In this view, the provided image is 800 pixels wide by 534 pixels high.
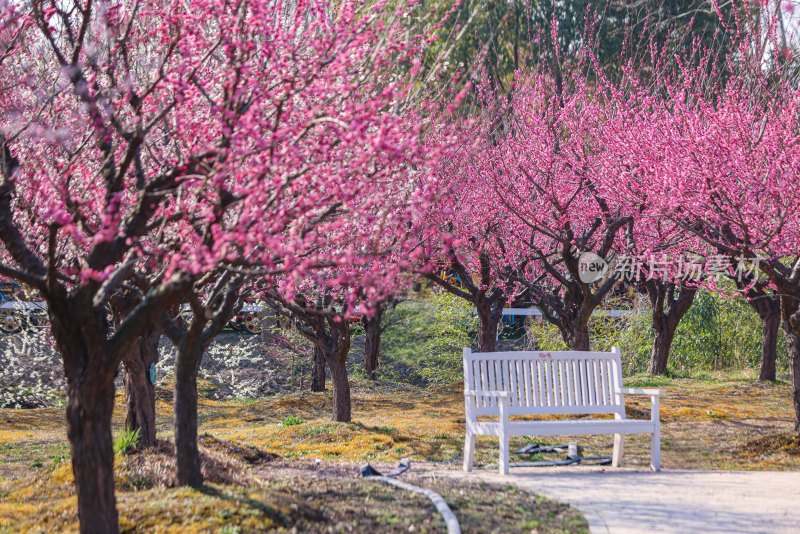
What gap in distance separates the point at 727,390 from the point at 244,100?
14.3 meters

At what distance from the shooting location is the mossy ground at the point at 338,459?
5.84 metres

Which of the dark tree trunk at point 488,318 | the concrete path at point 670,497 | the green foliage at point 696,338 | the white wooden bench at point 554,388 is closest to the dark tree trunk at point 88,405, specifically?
the concrete path at point 670,497

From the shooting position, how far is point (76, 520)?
237 inches

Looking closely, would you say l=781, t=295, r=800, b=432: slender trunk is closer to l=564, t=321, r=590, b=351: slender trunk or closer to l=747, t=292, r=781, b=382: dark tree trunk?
l=564, t=321, r=590, b=351: slender trunk

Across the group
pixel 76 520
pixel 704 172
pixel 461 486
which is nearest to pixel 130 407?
pixel 76 520

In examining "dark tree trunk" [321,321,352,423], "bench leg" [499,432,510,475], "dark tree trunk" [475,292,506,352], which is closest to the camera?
"bench leg" [499,432,510,475]

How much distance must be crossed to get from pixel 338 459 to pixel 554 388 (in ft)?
8.59

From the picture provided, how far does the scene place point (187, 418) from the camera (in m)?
6.63

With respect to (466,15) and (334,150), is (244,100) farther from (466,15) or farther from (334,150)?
(466,15)

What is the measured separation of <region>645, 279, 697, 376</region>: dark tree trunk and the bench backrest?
10.8 metres

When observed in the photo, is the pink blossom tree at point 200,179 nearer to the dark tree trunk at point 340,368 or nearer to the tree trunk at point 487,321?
the dark tree trunk at point 340,368

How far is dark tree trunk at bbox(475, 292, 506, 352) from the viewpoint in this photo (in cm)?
1570

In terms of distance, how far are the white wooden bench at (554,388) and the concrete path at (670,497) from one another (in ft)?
1.40

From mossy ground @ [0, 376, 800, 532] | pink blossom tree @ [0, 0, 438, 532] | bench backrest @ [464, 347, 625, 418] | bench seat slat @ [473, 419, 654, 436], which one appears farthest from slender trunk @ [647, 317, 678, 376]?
pink blossom tree @ [0, 0, 438, 532]
